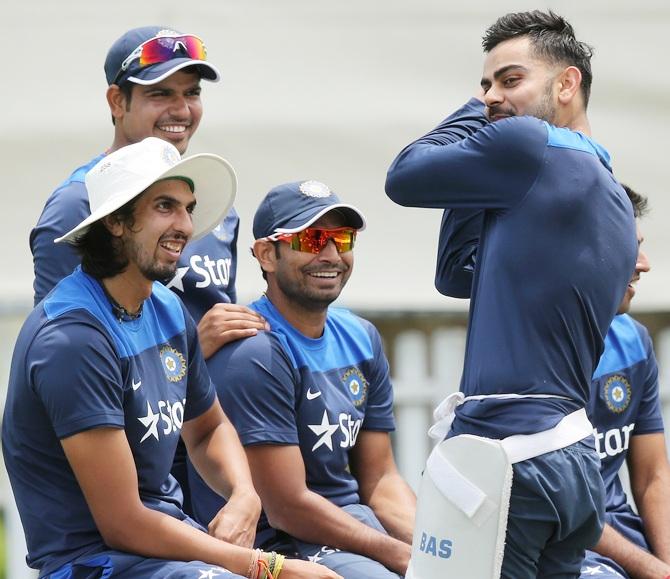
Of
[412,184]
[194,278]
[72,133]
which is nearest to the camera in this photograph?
[412,184]

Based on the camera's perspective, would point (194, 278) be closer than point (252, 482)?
No

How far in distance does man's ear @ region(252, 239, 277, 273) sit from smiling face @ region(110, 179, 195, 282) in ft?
2.47

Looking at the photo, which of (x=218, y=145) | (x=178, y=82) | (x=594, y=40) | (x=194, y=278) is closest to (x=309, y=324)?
(x=194, y=278)

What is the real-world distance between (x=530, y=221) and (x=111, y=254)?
110cm

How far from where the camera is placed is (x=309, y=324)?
4.24 m

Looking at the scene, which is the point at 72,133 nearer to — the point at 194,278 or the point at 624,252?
the point at 194,278

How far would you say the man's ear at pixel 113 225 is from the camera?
3.44 m

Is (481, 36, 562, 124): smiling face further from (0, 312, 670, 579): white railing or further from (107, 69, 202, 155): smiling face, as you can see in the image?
(0, 312, 670, 579): white railing

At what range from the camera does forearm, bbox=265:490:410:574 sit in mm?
3926

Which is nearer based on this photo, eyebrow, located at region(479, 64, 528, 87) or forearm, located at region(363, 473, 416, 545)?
eyebrow, located at region(479, 64, 528, 87)

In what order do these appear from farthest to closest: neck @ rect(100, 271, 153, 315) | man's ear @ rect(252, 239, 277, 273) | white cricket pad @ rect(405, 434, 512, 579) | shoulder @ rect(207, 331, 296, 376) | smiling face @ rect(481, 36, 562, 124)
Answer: man's ear @ rect(252, 239, 277, 273), shoulder @ rect(207, 331, 296, 376), neck @ rect(100, 271, 153, 315), smiling face @ rect(481, 36, 562, 124), white cricket pad @ rect(405, 434, 512, 579)

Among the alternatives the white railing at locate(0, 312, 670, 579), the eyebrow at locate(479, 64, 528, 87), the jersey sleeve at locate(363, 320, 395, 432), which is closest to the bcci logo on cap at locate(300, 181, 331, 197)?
the jersey sleeve at locate(363, 320, 395, 432)

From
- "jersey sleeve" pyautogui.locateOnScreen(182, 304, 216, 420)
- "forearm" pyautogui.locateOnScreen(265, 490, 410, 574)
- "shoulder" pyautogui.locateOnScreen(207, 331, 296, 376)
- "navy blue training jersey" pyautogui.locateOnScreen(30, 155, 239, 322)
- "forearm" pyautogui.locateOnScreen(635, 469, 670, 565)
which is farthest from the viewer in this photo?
"forearm" pyautogui.locateOnScreen(635, 469, 670, 565)

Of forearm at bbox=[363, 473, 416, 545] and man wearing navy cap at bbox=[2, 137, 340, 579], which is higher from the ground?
man wearing navy cap at bbox=[2, 137, 340, 579]
